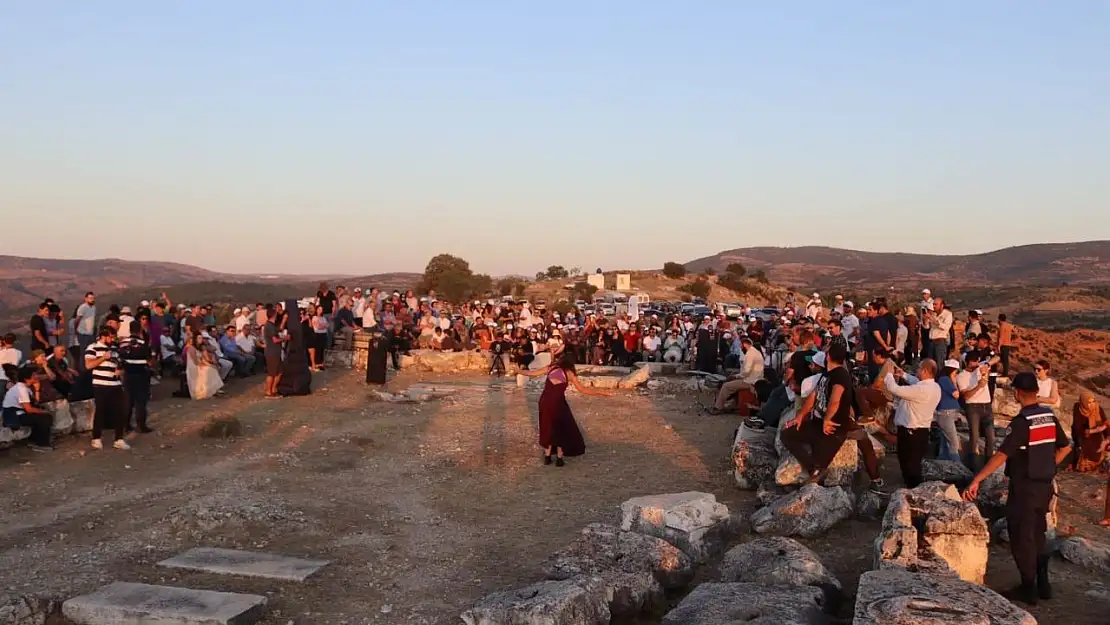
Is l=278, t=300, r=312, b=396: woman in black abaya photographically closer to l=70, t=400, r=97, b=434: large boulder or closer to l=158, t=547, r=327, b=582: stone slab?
l=70, t=400, r=97, b=434: large boulder

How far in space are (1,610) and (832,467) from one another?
7845 millimetres

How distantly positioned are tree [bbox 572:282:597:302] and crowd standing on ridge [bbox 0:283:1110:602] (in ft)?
89.1

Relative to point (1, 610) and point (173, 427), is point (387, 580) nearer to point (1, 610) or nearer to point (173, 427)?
point (1, 610)

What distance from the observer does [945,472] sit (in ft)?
30.9

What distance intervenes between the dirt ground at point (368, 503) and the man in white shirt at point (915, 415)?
123 cm

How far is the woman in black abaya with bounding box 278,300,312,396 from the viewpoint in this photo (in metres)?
16.1

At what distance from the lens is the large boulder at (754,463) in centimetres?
977

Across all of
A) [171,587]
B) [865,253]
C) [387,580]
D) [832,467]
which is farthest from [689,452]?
[865,253]

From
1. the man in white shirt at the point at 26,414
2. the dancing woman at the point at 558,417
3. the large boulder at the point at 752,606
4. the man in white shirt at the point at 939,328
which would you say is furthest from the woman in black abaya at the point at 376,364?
the large boulder at the point at 752,606

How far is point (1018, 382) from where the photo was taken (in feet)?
21.3

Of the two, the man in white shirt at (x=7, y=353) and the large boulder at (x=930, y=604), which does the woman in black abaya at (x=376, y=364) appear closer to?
the man in white shirt at (x=7, y=353)

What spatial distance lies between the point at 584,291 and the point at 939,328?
40.8 m

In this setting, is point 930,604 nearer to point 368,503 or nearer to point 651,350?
point 368,503

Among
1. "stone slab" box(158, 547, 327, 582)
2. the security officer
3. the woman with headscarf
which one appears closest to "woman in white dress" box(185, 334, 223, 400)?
"stone slab" box(158, 547, 327, 582)
